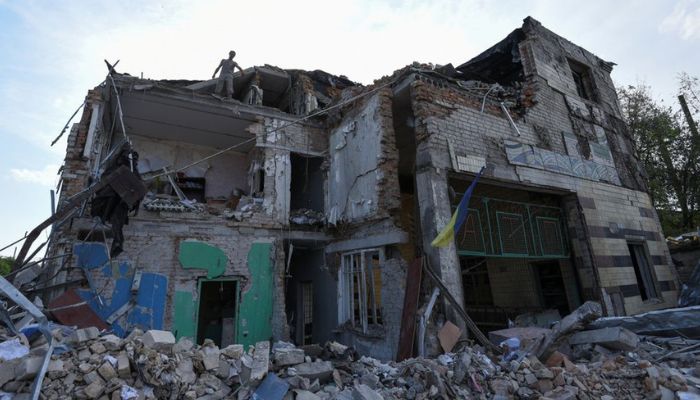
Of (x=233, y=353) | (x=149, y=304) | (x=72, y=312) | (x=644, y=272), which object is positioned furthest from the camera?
(x=644, y=272)

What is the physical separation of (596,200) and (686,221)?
982 cm

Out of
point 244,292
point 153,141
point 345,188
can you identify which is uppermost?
point 153,141

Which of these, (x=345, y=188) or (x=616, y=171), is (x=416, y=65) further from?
(x=616, y=171)

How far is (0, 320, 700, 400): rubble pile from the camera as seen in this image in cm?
313

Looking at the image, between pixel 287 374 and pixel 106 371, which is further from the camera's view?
pixel 287 374

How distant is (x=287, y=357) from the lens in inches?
154

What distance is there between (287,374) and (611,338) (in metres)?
4.74

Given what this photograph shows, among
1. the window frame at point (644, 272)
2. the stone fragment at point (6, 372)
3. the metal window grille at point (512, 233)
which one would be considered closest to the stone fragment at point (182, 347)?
the stone fragment at point (6, 372)

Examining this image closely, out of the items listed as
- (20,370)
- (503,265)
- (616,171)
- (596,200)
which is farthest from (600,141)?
(20,370)

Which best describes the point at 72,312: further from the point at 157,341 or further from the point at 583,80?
the point at 583,80

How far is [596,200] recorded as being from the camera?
29.1 ft

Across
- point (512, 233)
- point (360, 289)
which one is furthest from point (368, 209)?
point (512, 233)

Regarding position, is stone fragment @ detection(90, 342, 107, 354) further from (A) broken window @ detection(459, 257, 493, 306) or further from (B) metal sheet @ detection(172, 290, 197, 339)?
(A) broken window @ detection(459, 257, 493, 306)

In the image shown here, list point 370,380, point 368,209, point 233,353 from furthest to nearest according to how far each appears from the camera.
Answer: point 368,209 < point 370,380 < point 233,353
